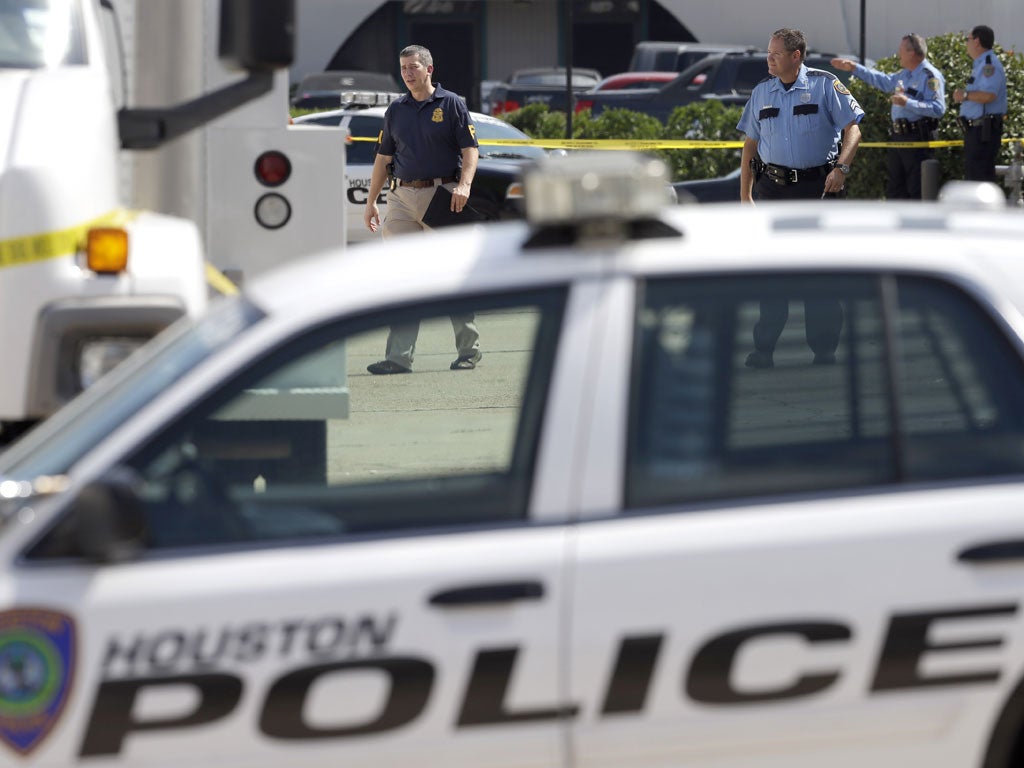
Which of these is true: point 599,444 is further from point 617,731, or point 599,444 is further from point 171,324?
point 171,324

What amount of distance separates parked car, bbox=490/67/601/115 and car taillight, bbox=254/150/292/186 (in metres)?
26.1

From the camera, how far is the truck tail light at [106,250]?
5070 millimetres

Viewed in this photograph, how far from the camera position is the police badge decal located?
310 centimetres

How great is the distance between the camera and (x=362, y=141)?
1755cm

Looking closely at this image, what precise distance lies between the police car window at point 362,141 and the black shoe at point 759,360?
39.9 ft

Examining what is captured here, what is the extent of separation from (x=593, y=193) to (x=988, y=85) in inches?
543

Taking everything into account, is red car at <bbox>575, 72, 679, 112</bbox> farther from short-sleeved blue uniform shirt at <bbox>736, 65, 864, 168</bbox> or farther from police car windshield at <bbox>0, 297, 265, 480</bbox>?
police car windshield at <bbox>0, 297, 265, 480</bbox>

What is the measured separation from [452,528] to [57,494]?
72 cm

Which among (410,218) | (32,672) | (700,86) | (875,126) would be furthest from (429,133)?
(700,86)

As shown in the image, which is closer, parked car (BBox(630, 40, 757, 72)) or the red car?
the red car

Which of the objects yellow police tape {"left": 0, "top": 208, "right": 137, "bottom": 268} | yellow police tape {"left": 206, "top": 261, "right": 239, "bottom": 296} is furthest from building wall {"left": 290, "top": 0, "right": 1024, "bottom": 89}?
yellow police tape {"left": 0, "top": 208, "right": 137, "bottom": 268}

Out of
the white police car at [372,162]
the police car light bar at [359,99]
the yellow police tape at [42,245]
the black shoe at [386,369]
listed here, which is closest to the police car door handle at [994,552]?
the yellow police tape at [42,245]

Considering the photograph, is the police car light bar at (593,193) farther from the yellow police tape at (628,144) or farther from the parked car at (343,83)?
the parked car at (343,83)

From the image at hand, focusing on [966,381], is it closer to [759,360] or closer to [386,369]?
[759,360]
